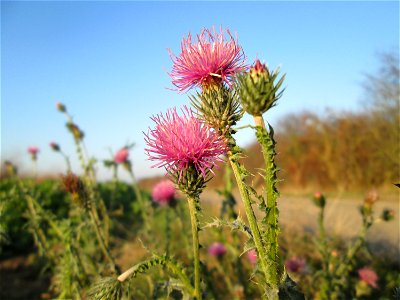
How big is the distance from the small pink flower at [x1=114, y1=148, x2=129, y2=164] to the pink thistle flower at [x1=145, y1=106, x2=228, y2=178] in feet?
13.9

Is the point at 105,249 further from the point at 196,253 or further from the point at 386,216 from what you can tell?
the point at 386,216

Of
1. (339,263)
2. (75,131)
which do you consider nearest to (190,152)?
(339,263)

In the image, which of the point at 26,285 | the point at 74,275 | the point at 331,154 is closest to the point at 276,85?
the point at 74,275

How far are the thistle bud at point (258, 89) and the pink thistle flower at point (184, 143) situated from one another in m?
0.29

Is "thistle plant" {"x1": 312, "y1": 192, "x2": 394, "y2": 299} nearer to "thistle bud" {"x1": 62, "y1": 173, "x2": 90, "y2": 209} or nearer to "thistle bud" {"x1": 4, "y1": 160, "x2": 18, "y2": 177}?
"thistle bud" {"x1": 62, "y1": 173, "x2": 90, "y2": 209}

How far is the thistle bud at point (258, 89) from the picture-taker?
1.59 m

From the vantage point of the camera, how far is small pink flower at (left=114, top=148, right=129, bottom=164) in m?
6.03

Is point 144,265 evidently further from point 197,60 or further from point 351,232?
point 351,232

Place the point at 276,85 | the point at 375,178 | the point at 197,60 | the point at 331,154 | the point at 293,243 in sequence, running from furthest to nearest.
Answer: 1. the point at 331,154
2. the point at 375,178
3. the point at 293,243
4. the point at 197,60
5. the point at 276,85

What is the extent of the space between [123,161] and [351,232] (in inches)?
244

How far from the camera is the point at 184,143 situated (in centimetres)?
185

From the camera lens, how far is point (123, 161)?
6078 mm

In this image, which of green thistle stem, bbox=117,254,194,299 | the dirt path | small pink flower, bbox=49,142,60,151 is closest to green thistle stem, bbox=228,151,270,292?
green thistle stem, bbox=117,254,194,299

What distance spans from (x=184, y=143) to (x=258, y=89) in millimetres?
476
